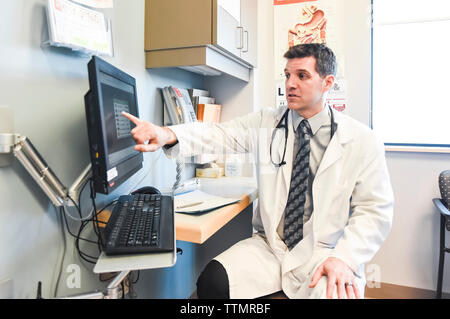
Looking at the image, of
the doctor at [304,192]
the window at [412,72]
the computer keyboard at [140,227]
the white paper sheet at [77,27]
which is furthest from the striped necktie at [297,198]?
the window at [412,72]

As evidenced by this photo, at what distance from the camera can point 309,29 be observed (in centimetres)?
243

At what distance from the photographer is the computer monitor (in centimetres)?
87

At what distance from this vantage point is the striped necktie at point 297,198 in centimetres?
135

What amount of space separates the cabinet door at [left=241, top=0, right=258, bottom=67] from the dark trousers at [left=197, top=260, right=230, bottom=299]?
1221 millimetres

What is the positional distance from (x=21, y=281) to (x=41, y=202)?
0.76 ft

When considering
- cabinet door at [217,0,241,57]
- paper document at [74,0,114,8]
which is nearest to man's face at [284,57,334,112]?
Result: cabinet door at [217,0,241,57]

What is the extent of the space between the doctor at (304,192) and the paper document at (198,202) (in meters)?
0.20

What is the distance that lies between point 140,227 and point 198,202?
42 centimetres

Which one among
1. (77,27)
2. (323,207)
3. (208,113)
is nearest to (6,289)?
(77,27)

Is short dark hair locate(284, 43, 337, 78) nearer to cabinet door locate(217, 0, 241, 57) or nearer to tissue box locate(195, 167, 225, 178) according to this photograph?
cabinet door locate(217, 0, 241, 57)

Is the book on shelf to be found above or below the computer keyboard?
above

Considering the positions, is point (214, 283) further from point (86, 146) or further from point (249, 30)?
point (249, 30)
